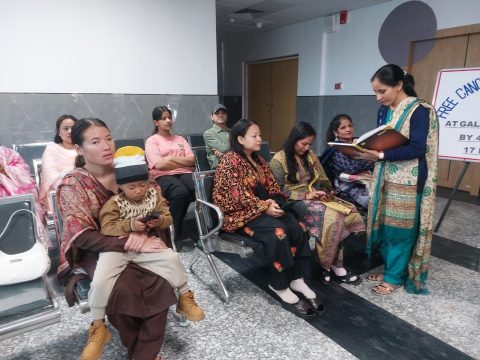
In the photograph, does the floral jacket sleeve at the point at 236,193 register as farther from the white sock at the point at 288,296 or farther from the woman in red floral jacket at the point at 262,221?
the white sock at the point at 288,296

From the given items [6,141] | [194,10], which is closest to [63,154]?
[6,141]

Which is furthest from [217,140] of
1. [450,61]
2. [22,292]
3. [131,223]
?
[450,61]

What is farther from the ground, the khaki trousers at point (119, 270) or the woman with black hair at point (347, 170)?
the woman with black hair at point (347, 170)

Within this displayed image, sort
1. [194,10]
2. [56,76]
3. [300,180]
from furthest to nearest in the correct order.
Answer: [194,10], [56,76], [300,180]

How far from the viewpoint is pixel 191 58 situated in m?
4.02

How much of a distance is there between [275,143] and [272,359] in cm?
599

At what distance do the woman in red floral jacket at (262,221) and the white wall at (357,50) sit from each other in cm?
386

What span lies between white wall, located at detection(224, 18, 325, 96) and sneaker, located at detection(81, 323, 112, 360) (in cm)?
555

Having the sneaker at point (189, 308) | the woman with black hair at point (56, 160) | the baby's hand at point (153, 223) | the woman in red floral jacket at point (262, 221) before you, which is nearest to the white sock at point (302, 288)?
the woman in red floral jacket at point (262, 221)

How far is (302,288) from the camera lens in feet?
6.42

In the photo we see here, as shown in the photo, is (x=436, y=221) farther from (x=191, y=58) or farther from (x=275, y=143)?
(x=275, y=143)

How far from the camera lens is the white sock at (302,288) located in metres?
1.93

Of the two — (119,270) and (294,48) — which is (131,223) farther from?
(294,48)

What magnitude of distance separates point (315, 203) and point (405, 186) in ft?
1.85
